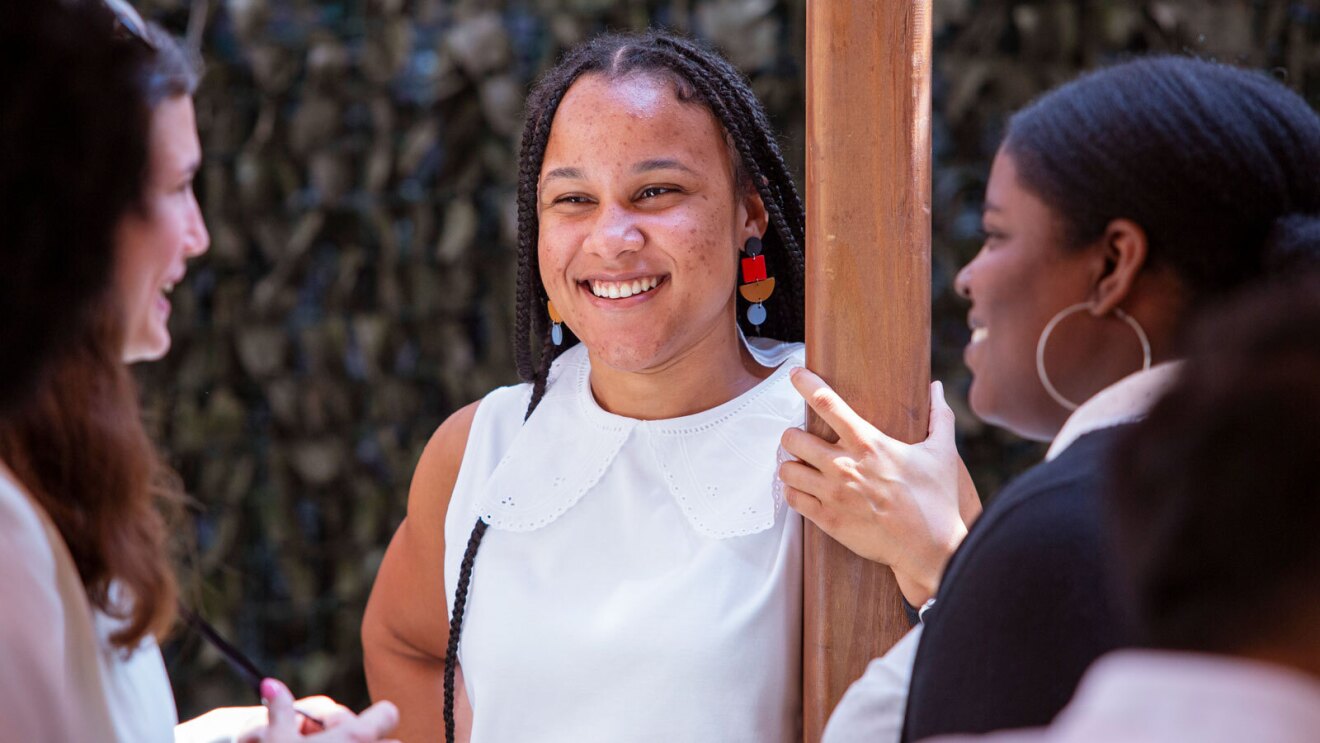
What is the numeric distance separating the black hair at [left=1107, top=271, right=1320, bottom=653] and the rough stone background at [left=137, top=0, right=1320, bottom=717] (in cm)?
224

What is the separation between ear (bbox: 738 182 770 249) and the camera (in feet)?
7.11

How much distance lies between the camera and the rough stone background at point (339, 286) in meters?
3.00

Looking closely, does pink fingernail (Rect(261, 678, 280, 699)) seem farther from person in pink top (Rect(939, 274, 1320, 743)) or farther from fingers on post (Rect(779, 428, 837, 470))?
person in pink top (Rect(939, 274, 1320, 743))

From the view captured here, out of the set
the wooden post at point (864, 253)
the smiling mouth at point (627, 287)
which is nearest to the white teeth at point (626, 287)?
the smiling mouth at point (627, 287)

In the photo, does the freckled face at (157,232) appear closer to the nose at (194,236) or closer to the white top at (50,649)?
the nose at (194,236)

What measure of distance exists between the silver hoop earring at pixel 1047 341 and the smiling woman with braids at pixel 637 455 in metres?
0.67

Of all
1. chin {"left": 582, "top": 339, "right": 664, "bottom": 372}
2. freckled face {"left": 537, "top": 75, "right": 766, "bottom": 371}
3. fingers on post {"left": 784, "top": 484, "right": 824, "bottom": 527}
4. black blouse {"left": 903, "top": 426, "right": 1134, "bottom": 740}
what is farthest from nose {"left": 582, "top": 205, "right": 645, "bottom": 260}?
black blouse {"left": 903, "top": 426, "right": 1134, "bottom": 740}

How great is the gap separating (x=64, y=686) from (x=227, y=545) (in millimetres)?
2001

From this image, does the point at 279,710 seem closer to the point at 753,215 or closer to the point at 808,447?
the point at 808,447

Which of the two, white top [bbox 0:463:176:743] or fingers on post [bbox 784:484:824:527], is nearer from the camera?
white top [bbox 0:463:176:743]

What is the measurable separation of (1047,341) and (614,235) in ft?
2.69

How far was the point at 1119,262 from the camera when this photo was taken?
130cm

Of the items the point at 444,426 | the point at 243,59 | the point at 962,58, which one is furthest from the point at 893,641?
the point at 243,59

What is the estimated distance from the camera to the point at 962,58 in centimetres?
288
